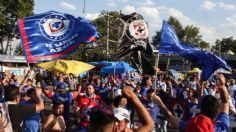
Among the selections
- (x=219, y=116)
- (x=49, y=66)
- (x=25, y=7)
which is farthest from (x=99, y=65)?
(x=219, y=116)

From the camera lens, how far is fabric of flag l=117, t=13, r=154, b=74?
1088 cm

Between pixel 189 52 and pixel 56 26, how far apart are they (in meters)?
4.44

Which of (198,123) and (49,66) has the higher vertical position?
(198,123)

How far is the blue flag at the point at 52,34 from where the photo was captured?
31.2ft

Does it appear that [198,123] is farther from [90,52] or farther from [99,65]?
[90,52]

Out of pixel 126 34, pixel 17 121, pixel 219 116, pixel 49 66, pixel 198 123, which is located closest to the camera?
pixel 198 123

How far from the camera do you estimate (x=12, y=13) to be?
60.5m

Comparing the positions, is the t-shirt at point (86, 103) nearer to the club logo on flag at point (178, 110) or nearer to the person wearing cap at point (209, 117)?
the club logo on flag at point (178, 110)

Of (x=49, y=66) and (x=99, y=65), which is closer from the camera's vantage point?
(x=49, y=66)

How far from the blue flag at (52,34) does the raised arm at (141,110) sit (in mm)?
5840

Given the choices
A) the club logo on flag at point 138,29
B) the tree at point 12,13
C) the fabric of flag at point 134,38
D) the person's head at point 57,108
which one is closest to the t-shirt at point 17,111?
the person's head at point 57,108

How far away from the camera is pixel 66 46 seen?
9703 millimetres

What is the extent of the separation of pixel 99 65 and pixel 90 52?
3556 cm

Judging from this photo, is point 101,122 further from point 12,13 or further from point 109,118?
point 12,13
